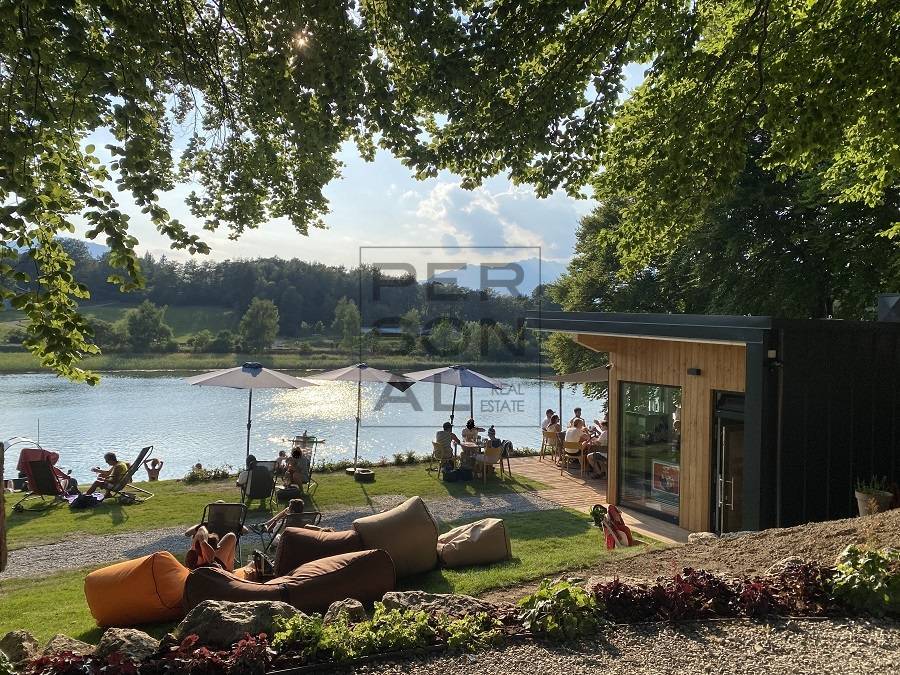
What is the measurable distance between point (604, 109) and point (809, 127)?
2076 mm

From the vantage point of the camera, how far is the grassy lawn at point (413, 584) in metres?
5.84

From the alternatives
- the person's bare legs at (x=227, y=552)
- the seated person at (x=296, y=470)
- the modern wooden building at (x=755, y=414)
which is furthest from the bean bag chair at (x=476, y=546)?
the seated person at (x=296, y=470)

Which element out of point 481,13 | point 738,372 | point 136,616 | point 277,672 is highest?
point 481,13

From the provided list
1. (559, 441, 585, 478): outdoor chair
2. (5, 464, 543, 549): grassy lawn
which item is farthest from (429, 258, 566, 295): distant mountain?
(5, 464, 543, 549): grassy lawn

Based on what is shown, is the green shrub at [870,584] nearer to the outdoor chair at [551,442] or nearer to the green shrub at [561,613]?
the green shrub at [561,613]

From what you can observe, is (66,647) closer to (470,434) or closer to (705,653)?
(705,653)

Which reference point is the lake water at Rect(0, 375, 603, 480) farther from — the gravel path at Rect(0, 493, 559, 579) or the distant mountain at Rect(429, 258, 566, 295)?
the gravel path at Rect(0, 493, 559, 579)

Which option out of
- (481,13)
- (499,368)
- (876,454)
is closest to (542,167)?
(481,13)

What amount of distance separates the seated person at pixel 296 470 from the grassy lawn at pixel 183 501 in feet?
1.32

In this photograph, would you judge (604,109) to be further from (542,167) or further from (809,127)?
(809,127)

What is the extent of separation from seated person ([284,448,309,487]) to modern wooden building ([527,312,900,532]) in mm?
5234

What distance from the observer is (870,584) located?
434 cm

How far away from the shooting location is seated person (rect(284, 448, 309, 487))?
469 inches

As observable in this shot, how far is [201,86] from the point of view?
5898 mm
